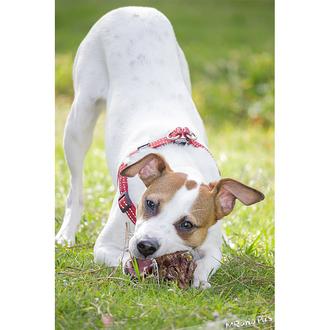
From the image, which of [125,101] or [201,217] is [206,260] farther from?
[125,101]

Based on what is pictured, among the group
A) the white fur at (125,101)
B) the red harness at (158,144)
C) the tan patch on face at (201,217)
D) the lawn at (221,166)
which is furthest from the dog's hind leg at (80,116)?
the tan patch on face at (201,217)

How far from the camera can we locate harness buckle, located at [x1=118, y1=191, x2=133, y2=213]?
4.70 m

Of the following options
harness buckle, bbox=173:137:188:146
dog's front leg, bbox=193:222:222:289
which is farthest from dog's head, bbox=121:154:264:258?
harness buckle, bbox=173:137:188:146

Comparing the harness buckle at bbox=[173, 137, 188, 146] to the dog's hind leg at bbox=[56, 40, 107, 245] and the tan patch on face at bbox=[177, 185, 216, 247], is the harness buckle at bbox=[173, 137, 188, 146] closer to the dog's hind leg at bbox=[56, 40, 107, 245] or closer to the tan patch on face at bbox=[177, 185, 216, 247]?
the tan patch on face at bbox=[177, 185, 216, 247]

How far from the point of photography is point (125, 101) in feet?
17.4

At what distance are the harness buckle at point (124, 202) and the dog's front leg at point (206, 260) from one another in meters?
0.44

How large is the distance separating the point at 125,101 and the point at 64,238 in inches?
36.9

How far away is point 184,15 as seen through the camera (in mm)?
6309

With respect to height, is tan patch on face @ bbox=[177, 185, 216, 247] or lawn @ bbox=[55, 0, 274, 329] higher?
tan patch on face @ bbox=[177, 185, 216, 247]

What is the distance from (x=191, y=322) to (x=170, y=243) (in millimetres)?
412

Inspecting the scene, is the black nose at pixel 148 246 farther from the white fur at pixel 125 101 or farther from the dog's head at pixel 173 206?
the white fur at pixel 125 101

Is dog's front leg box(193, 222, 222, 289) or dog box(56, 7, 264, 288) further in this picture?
dog's front leg box(193, 222, 222, 289)
